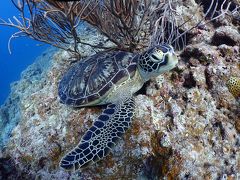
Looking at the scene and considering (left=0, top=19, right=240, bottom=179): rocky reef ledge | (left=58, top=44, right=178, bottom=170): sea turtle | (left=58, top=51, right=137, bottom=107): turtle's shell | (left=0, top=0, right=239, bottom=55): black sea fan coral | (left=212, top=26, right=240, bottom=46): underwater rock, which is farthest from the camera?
(left=0, top=0, right=239, bottom=55): black sea fan coral

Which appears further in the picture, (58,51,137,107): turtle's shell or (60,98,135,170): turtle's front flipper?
(58,51,137,107): turtle's shell

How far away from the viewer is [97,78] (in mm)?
3035

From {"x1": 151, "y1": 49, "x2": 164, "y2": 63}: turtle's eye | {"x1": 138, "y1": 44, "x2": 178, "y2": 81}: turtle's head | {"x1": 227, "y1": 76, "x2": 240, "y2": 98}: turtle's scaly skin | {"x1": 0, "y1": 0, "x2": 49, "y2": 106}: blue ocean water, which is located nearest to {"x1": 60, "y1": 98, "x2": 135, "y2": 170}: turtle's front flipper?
{"x1": 138, "y1": 44, "x2": 178, "y2": 81}: turtle's head

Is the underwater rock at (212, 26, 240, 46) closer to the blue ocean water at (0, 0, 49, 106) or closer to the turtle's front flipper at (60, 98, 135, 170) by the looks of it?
the turtle's front flipper at (60, 98, 135, 170)

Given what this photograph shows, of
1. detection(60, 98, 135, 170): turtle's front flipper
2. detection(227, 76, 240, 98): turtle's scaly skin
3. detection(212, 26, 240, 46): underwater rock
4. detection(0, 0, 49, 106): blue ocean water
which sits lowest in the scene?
detection(0, 0, 49, 106): blue ocean water

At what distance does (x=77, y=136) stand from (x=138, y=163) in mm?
768

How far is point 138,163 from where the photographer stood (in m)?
2.39

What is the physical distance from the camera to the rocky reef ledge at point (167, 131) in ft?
7.34

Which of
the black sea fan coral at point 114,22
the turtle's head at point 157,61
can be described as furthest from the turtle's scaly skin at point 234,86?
the black sea fan coral at point 114,22

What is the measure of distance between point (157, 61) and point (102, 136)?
108cm

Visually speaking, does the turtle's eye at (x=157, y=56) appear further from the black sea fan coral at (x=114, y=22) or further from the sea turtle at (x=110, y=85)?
the black sea fan coral at (x=114, y=22)

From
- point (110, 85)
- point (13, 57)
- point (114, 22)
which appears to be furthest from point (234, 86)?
point (13, 57)

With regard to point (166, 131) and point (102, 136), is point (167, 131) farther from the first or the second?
point (102, 136)

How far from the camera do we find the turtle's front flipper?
226 centimetres
